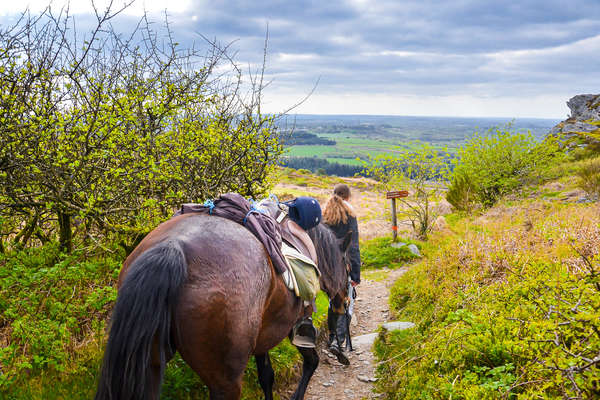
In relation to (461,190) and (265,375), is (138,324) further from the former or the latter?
(461,190)

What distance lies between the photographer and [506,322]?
3730mm

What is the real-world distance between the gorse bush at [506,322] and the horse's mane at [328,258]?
47.2 inches

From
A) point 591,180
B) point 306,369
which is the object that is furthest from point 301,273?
point 591,180

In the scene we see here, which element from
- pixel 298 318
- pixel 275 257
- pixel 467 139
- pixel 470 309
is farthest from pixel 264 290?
pixel 467 139

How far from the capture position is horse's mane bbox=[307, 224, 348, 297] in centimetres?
439

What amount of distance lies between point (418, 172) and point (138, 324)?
11.6 metres

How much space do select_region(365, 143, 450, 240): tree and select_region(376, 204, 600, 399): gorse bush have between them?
572 cm

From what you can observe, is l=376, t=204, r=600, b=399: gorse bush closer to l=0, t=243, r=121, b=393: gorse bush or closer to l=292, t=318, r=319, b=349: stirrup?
l=292, t=318, r=319, b=349: stirrup

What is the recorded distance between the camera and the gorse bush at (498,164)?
50.2ft

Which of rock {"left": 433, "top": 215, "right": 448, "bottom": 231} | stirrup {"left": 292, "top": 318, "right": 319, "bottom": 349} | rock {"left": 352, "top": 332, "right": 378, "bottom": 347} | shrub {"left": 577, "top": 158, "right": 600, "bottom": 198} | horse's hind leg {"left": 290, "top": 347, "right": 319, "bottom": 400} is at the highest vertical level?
shrub {"left": 577, "top": 158, "right": 600, "bottom": 198}

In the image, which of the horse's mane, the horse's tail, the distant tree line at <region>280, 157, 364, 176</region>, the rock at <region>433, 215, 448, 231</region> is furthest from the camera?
the distant tree line at <region>280, 157, 364, 176</region>

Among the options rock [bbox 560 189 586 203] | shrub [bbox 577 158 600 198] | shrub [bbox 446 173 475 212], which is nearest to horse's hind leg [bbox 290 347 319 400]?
shrub [bbox 577 158 600 198]

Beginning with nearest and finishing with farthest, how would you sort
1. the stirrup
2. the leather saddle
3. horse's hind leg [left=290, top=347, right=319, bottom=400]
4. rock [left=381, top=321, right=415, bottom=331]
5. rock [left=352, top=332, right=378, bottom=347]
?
the leather saddle, the stirrup, horse's hind leg [left=290, top=347, right=319, bottom=400], rock [left=381, top=321, right=415, bottom=331], rock [left=352, top=332, right=378, bottom=347]

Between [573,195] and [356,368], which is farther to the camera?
[573,195]
